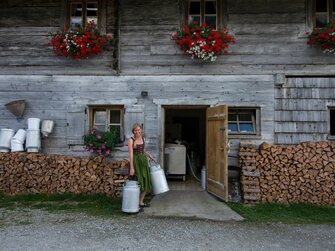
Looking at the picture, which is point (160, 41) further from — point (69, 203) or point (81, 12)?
point (69, 203)

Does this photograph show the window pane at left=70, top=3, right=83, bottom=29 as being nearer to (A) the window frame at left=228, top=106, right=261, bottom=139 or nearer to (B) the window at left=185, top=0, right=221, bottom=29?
(B) the window at left=185, top=0, right=221, bottom=29

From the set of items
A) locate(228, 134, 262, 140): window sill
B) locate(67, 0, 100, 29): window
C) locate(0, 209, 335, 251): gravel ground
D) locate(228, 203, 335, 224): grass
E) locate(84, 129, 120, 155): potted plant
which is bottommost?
locate(0, 209, 335, 251): gravel ground

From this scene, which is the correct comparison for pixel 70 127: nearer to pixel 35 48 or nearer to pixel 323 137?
pixel 35 48

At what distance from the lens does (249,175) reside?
6461 millimetres

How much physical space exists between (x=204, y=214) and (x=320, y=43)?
15.7ft

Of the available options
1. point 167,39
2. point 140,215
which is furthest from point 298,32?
point 140,215

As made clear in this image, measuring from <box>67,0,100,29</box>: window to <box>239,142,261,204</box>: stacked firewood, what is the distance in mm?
4871

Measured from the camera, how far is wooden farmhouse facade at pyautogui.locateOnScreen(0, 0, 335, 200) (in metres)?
7.00

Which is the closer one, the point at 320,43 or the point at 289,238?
the point at 289,238

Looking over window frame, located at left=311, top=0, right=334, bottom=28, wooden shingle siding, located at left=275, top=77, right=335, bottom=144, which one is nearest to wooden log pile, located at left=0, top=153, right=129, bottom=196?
wooden shingle siding, located at left=275, top=77, right=335, bottom=144

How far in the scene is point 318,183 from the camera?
6.51 m

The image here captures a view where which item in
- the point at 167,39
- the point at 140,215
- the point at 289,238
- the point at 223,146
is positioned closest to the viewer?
the point at 289,238

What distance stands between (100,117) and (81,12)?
2.73 metres

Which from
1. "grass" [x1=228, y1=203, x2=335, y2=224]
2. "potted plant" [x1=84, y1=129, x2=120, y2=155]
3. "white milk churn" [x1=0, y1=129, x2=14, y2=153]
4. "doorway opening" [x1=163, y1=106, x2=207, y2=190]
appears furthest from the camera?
"doorway opening" [x1=163, y1=106, x2=207, y2=190]
